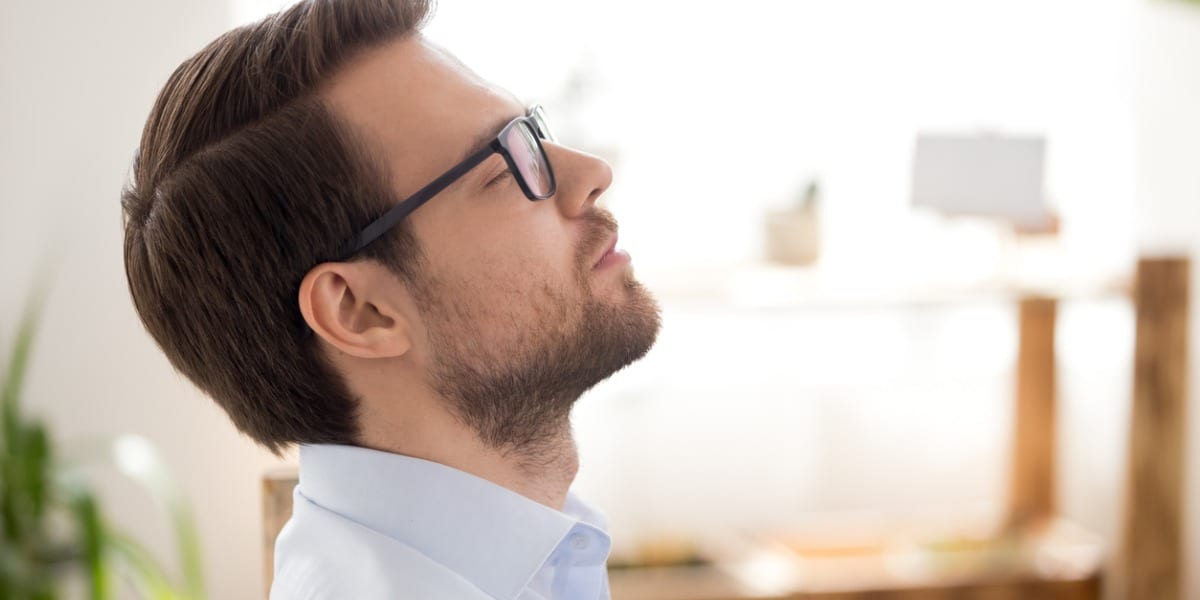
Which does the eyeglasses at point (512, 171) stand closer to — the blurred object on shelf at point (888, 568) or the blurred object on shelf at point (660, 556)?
the blurred object on shelf at point (888, 568)

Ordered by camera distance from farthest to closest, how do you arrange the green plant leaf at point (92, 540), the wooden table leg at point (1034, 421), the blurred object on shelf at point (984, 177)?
the wooden table leg at point (1034, 421), the blurred object on shelf at point (984, 177), the green plant leaf at point (92, 540)

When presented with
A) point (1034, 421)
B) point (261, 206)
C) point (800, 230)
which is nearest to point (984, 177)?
point (800, 230)

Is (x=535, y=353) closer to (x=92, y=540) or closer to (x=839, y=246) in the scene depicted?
(x=92, y=540)

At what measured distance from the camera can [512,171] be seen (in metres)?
1.03

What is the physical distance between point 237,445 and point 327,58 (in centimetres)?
152

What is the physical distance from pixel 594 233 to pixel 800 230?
150cm

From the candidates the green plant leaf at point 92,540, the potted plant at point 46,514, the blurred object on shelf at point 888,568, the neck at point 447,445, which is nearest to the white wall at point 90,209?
the potted plant at point 46,514

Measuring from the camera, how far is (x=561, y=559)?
3.37 feet

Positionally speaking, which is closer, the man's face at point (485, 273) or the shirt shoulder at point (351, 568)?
the shirt shoulder at point (351, 568)

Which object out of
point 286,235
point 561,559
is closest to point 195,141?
point 286,235

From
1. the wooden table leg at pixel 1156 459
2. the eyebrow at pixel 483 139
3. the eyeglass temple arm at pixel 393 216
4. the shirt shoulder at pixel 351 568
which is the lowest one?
the wooden table leg at pixel 1156 459

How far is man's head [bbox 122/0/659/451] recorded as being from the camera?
98cm

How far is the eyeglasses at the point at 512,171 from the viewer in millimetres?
998

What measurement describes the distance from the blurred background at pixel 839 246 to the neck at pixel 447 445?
4.29 feet
